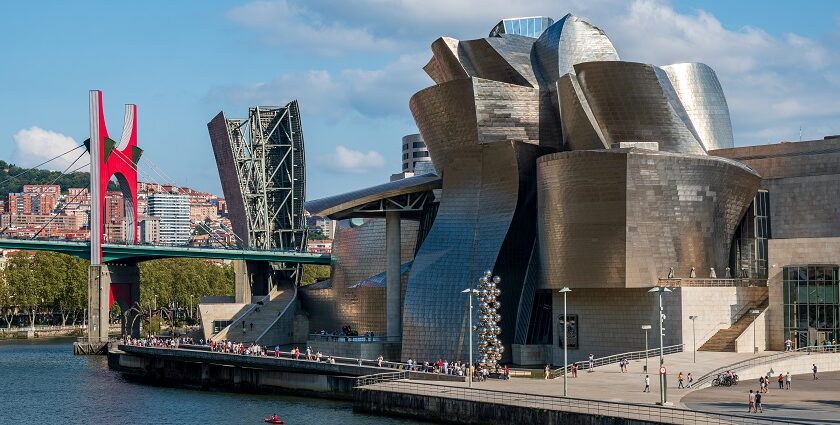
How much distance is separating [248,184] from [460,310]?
187 ft

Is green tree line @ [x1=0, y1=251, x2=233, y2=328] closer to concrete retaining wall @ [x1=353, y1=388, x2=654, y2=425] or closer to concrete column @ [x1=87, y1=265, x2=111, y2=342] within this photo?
concrete column @ [x1=87, y1=265, x2=111, y2=342]

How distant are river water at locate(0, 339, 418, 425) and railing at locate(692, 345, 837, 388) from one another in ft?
43.6

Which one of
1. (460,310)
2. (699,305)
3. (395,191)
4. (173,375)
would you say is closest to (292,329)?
(173,375)

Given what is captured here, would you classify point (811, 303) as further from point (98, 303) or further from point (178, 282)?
point (178, 282)

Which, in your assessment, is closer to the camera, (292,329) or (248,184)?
(292,329)

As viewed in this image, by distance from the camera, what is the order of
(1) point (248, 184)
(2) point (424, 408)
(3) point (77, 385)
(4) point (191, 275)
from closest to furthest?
(2) point (424, 408) → (3) point (77, 385) → (1) point (248, 184) → (4) point (191, 275)

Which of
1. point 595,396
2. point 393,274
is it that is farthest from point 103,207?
point 595,396

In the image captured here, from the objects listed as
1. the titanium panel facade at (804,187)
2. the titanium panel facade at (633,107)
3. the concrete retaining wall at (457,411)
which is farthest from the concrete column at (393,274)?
the titanium panel facade at (804,187)

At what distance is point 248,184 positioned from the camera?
12519 cm

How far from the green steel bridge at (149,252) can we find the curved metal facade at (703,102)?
41.2 meters

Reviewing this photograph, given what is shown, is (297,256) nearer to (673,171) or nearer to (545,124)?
(545,124)

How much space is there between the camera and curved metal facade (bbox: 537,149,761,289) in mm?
66562

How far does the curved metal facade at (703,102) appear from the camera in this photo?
80.4m

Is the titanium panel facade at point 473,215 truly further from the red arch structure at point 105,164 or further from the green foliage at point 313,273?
the green foliage at point 313,273
